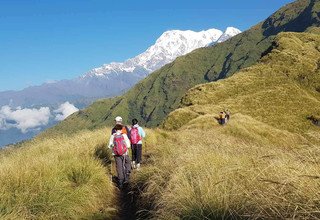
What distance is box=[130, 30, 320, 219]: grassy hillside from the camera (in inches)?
268

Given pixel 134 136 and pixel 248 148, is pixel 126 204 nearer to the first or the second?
pixel 248 148

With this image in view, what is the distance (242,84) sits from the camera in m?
92.8

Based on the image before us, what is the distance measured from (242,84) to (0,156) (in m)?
79.8

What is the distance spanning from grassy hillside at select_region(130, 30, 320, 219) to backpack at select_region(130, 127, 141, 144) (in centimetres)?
108

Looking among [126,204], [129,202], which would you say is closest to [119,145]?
[129,202]

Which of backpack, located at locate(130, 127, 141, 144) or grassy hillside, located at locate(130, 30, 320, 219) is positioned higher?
backpack, located at locate(130, 127, 141, 144)

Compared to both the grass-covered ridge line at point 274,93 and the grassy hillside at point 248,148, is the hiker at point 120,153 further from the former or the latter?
the grass-covered ridge line at point 274,93

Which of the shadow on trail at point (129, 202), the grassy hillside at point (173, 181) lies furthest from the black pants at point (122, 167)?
the grassy hillside at point (173, 181)

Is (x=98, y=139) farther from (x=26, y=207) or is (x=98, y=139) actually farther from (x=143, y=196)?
(x=26, y=207)

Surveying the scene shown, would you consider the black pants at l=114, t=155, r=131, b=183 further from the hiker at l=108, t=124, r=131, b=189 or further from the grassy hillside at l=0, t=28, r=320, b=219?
the grassy hillside at l=0, t=28, r=320, b=219

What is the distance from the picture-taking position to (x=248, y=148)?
14445 millimetres

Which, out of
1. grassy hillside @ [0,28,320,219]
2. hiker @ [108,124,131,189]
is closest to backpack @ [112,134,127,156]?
hiker @ [108,124,131,189]

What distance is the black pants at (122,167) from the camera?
16312 millimetres

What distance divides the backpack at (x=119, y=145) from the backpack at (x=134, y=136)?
13.0ft
